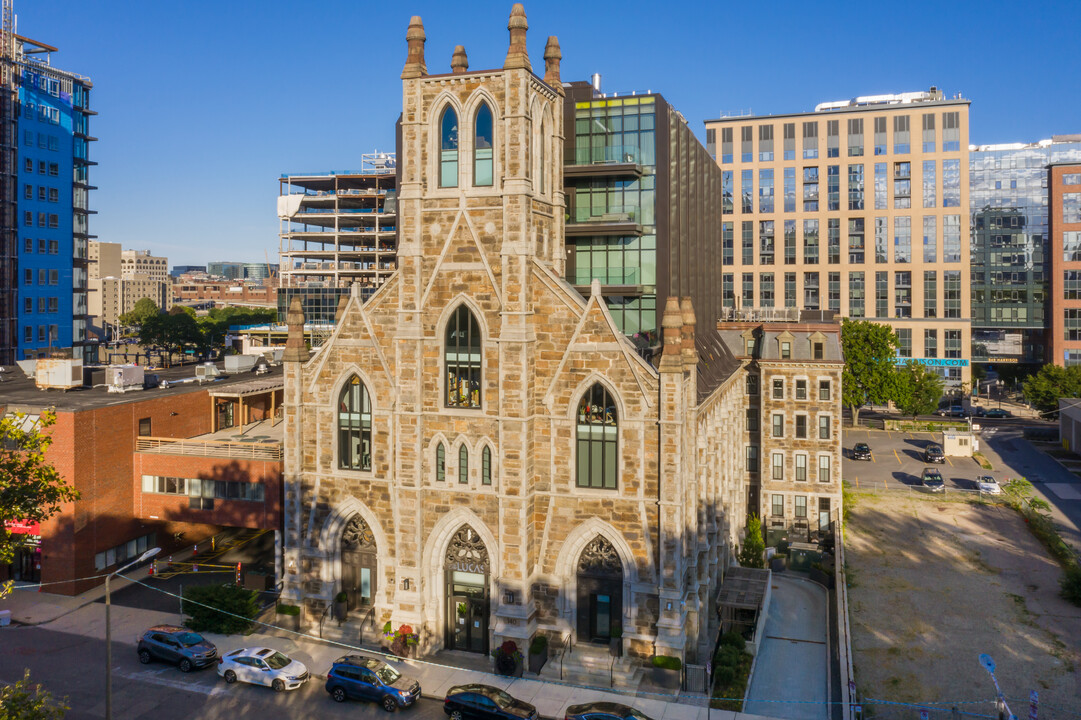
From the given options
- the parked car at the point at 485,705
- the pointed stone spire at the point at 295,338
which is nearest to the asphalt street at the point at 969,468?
the parked car at the point at 485,705

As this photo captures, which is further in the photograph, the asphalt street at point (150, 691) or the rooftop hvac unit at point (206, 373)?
the rooftop hvac unit at point (206, 373)

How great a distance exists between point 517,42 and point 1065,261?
107 m

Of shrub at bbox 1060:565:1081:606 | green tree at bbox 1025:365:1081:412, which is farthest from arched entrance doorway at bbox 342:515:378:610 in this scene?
green tree at bbox 1025:365:1081:412

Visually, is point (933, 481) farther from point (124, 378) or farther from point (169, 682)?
point (124, 378)

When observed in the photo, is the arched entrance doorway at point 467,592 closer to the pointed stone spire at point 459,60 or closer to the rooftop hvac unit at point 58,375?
the pointed stone spire at point 459,60

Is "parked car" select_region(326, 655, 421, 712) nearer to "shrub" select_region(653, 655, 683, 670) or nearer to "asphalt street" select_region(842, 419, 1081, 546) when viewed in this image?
"shrub" select_region(653, 655, 683, 670)

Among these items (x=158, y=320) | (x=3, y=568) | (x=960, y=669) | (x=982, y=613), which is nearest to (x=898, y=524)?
(x=982, y=613)

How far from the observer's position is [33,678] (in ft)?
103

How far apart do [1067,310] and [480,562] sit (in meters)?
110

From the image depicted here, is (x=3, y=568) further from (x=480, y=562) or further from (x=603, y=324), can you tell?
(x=603, y=324)

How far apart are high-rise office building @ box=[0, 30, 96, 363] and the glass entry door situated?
72.9 metres

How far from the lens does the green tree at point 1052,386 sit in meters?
91.3

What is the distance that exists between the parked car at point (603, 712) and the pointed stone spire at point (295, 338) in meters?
19.1

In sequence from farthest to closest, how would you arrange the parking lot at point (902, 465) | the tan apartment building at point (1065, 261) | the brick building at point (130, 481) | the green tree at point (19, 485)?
the tan apartment building at point (1065, 261) < the parking lot at point (902, 465) < the brick building at point (130, 481) < the green tree at point (19, 485)
